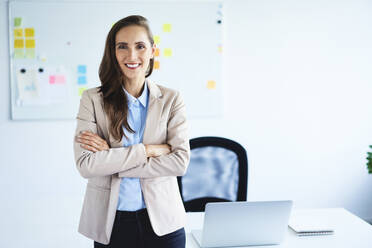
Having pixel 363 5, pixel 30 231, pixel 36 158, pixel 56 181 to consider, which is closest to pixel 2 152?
pixel 36 158

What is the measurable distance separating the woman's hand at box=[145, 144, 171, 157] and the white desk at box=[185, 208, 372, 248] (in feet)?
1.30

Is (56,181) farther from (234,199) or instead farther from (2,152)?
(234,199)

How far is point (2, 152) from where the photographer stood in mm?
3439

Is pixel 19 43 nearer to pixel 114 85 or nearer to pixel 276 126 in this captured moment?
pixel 114 85

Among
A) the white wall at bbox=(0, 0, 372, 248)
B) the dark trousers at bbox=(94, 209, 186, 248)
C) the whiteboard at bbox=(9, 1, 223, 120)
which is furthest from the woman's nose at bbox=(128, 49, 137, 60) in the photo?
the white wall at bbox=(0, 0, 372, 248)

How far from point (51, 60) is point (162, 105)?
2007mm

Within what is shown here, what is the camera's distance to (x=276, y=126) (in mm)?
3826

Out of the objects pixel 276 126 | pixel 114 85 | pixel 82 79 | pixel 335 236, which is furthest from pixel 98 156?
pixel 276 126

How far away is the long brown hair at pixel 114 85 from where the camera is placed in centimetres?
169

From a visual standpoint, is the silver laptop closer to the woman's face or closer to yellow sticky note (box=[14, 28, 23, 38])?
the woman's face

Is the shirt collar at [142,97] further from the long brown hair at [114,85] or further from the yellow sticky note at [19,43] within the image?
the yellow sticky note at [19,43]

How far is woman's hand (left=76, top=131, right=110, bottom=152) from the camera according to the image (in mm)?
1708

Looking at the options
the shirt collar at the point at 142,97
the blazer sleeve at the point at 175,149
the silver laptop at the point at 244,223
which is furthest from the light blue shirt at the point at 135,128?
the silver laptop at the point at 244,223

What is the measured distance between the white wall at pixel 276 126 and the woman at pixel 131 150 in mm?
1870
